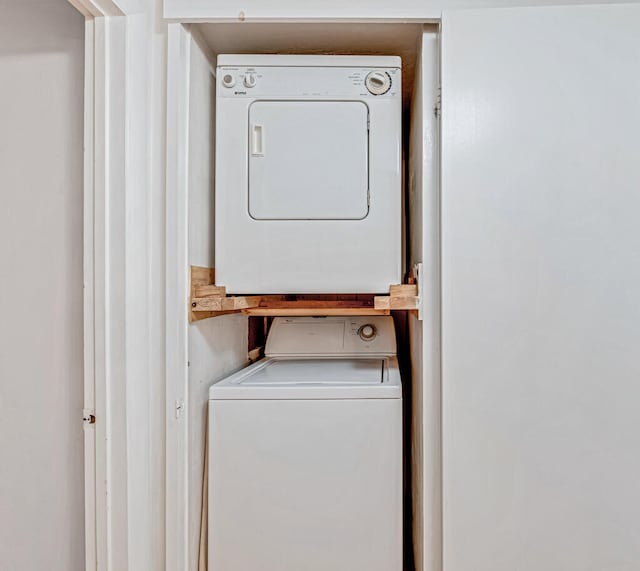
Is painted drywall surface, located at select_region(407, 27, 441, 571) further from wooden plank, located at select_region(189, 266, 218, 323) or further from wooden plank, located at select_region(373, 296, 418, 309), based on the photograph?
wooden plank, located at select_region(189, 266, 218, 323)

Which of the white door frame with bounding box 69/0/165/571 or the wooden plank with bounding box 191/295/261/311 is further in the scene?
the wooden plank with bounding box 191/295/261/311

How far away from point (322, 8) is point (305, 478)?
1.34 metres

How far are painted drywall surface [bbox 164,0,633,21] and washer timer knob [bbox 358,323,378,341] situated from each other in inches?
49.8

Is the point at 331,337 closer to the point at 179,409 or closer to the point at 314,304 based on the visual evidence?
the point at 314,304

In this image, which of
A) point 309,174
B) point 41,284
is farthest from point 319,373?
point 41,284

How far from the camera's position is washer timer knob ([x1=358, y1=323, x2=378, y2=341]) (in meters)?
2.25

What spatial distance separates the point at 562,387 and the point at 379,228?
670 mm

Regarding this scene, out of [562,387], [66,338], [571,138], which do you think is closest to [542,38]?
[571,138]

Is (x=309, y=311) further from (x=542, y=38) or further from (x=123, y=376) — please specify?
(x=542, y=38)

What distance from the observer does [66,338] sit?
4.35 ft

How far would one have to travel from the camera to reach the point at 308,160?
5.09 ft

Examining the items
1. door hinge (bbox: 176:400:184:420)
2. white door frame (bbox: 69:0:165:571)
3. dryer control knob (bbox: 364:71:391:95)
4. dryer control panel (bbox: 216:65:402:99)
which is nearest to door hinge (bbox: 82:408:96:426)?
white door frame (bbox: 69:0:165:571)

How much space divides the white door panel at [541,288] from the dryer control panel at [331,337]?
0.90 m

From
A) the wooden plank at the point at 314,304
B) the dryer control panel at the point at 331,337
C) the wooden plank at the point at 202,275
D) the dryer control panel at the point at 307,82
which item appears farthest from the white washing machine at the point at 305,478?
the dryer control panel at the point at 307,82
